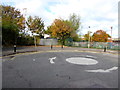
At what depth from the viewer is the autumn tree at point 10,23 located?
48.4 feet

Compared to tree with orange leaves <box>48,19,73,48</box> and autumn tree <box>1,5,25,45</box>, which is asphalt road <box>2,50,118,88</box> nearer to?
autumn tree <box>1,5,25,45</box>

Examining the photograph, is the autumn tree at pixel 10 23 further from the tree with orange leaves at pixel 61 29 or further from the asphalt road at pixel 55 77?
the asphalt road at pixel 55 77

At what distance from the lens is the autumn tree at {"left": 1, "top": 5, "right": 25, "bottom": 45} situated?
14.8m

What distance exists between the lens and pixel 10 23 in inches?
614

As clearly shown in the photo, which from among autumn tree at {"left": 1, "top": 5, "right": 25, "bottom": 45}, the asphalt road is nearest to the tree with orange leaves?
autumn tree at {"left": 1, "top": 5, "right": 25, "bottom": 45}

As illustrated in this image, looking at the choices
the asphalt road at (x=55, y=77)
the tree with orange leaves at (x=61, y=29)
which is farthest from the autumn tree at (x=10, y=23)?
the asphalt road at (x=55, y=77)

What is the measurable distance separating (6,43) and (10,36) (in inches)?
74.2

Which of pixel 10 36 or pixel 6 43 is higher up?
pixel 10 36

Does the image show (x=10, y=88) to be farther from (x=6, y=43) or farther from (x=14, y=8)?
(x=14, y=8)

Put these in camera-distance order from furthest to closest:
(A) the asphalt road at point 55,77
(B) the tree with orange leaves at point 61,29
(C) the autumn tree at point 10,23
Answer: (B) the tree with orange leaves at point 61,29
(C) the autumn tree at point 10,23
(A) the asphalt road at point 55,77

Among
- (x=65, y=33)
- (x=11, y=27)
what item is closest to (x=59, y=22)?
(x=65, y=33)

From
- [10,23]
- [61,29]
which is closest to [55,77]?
[10,23]

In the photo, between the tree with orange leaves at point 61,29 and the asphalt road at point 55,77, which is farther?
the tree with orange leaves at point 61,29

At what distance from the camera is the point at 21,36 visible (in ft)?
68.0
